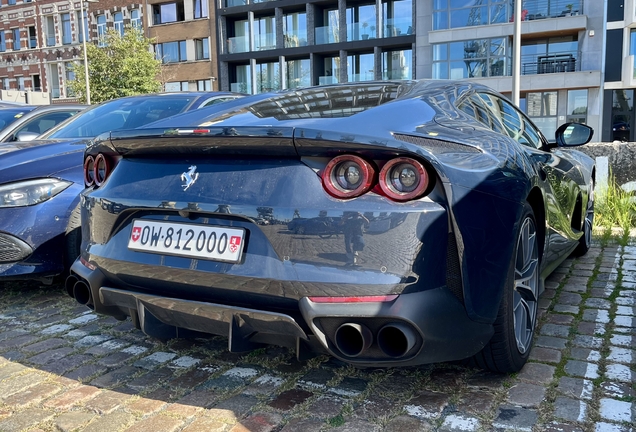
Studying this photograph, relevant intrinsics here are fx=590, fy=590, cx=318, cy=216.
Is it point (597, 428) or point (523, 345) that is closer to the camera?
point (597, 428)

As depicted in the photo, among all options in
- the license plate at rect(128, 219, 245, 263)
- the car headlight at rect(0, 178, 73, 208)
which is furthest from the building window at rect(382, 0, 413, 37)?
the license plate at rect(128, 219, 245, 263)

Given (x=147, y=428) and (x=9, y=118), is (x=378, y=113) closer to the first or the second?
(x=147, y=428)

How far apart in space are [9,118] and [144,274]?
17.6 feet

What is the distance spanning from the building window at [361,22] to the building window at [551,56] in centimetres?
879

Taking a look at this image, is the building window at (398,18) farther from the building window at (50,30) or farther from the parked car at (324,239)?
the parked car at (324,239)

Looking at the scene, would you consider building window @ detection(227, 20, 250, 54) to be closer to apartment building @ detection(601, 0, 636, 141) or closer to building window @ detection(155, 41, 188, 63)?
building window @ detection(155, 41, 188, 63)

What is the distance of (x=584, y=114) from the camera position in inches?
1171

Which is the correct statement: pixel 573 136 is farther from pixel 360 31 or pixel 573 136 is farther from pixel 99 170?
pixel 360 31

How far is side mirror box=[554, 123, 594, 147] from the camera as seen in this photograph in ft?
13.1

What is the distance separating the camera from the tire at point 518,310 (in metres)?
2.42

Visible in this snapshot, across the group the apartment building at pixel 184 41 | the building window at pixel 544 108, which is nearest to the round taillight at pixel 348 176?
the building window at pixel 544 108

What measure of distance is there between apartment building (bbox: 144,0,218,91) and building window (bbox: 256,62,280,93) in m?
3.04

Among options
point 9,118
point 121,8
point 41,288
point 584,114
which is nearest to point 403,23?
point 584,114

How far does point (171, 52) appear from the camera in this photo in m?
40.6
